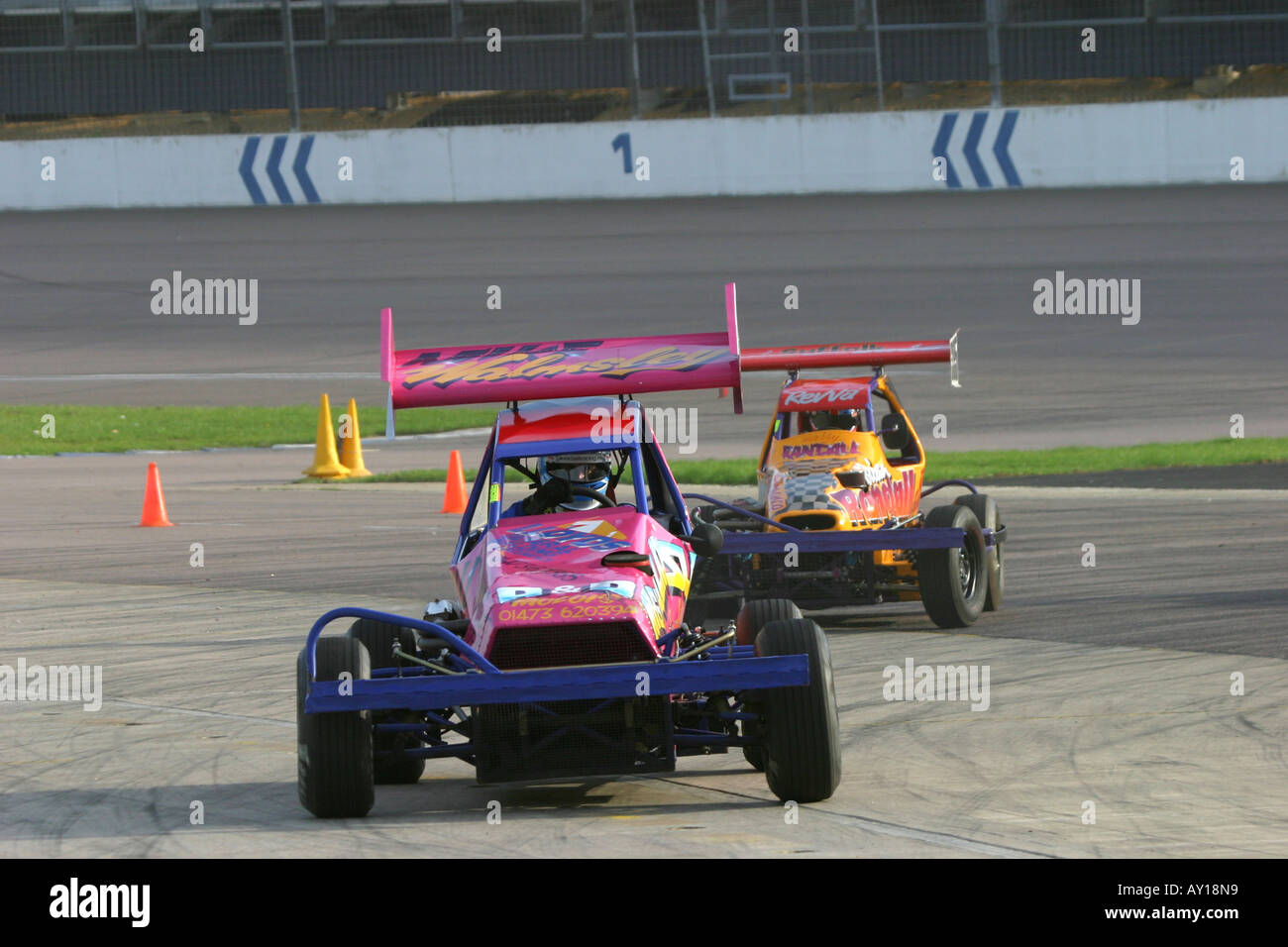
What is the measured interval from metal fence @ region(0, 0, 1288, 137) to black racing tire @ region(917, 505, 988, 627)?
30297mm

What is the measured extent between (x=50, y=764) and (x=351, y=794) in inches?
88.6

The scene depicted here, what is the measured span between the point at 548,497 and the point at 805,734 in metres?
2.23

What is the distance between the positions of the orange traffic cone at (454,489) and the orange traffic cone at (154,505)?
10.1 ft

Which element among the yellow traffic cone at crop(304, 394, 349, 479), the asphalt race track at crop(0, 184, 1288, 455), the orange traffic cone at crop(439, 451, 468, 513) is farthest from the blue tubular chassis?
the asphalt race track at crop(0, 184, 1288, 455)

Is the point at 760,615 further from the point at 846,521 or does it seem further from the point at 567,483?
the point at 846,521

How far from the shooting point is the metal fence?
142 ft

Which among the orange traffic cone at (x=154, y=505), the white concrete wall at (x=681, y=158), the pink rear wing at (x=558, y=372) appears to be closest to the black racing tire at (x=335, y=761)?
the pink rear wing at (x=558, y=372)

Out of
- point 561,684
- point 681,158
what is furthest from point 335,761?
point 681,158

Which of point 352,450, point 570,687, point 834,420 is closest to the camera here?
point 570,687

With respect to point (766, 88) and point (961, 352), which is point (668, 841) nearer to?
point (961, 352)

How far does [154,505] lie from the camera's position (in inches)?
803

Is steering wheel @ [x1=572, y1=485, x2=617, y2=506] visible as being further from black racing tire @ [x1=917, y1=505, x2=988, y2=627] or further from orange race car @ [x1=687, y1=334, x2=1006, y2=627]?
black racing tire @ [x1=917, y1=505, x2=988, y2=627]
